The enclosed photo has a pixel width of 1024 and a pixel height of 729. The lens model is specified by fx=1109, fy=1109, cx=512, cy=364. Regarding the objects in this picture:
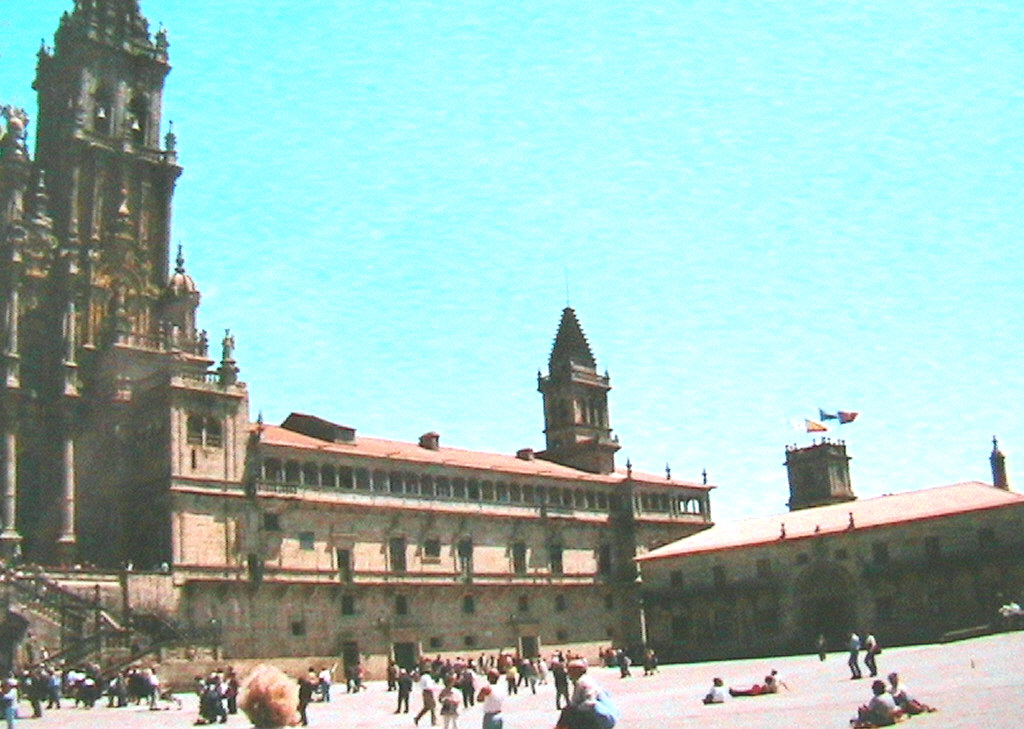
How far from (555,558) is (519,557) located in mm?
3581

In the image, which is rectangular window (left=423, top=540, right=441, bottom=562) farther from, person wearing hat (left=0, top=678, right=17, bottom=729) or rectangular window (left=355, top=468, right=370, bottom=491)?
person wearing hat (left=0, top=678, right=17, bottom=729)

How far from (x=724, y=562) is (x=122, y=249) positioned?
4363 cm

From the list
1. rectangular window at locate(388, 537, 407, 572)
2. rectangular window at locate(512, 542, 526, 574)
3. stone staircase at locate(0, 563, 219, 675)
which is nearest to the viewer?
stone staircase at locate(0, 563, 219, 675)

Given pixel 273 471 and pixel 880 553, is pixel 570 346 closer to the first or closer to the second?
pixel 880 553

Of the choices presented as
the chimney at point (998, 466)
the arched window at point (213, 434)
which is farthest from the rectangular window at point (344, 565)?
the chimney at point (998, 466)

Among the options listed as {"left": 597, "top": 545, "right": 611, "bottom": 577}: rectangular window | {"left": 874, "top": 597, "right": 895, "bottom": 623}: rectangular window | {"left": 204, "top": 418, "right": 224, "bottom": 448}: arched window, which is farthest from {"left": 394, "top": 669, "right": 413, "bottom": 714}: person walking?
{"left": 597, "top": 545, "right": 611, "bottom": 577}: rectangular window

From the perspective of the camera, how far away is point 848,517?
7119 centimetres

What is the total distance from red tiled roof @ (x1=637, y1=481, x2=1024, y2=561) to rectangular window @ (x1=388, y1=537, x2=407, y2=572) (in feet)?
67.9

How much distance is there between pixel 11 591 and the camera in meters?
46.0

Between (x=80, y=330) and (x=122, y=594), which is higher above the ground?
(x=80, y=330)

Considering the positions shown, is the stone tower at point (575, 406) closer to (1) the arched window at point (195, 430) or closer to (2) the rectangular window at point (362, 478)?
(2) the rectangular window at point (362, 478)

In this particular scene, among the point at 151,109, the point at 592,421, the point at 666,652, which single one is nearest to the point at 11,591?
the point at 151,109

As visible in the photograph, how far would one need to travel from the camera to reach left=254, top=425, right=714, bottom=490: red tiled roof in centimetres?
6259

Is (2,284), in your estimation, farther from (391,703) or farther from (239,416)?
(391,703)
